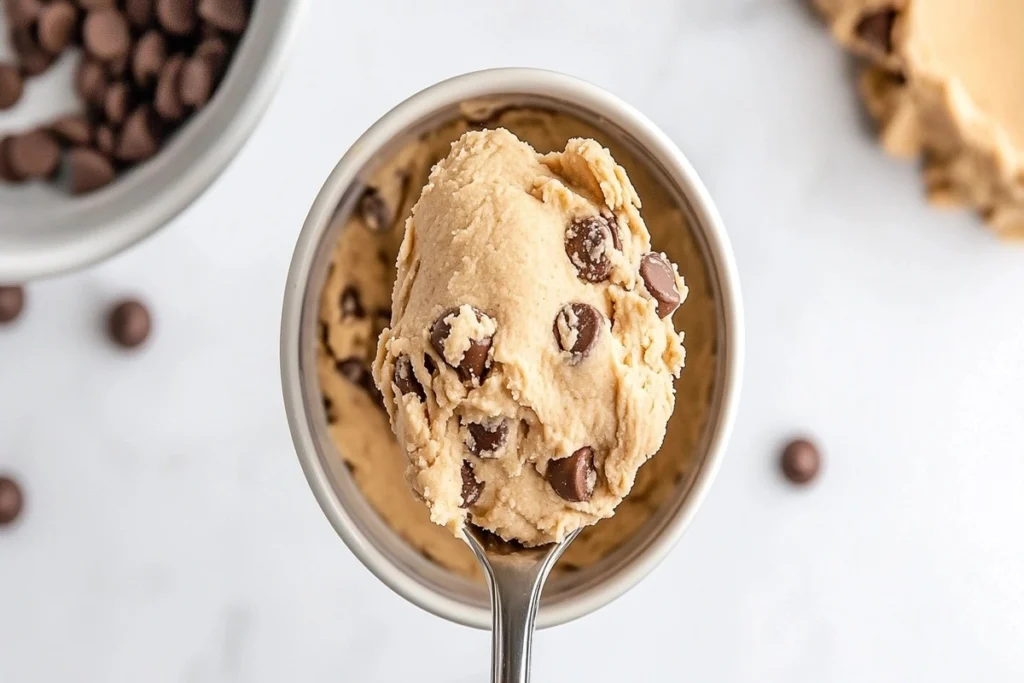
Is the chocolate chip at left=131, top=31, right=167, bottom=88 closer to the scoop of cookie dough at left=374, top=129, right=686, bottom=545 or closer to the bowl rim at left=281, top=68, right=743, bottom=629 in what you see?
the bowl rim at left=281, top=68, right=743, bottom=629

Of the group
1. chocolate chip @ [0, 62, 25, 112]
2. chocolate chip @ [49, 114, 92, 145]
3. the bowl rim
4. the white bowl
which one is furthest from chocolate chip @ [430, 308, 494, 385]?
chocolate chip @ [0, 62, 25, 112]

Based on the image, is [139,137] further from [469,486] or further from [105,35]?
[469,486]

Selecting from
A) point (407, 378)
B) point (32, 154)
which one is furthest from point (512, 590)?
point (32, 154)

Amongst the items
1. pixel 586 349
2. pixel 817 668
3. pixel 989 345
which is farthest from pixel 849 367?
pixel 586 349

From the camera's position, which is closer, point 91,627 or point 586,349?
point 586,349

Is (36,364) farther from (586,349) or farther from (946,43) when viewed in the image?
(946,43)

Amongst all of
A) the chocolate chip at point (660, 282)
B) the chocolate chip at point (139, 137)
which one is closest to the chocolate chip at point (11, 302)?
the chocolate chip at point (139, 137)
